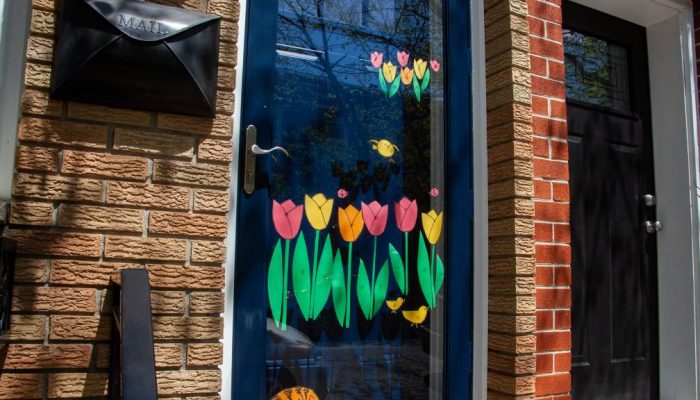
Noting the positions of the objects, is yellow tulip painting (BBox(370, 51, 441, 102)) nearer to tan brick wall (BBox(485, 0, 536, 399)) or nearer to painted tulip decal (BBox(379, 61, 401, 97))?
painted tulip decal (BBox(379, 61, 401, 97))

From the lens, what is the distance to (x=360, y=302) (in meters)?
2.25

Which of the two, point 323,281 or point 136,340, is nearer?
point 136,340

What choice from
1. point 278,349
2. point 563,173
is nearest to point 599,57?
point 563,173

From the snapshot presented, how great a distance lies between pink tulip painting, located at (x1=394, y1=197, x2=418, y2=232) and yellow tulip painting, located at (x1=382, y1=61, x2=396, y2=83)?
21.3 inches

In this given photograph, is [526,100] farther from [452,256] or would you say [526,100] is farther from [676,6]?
[676,6]

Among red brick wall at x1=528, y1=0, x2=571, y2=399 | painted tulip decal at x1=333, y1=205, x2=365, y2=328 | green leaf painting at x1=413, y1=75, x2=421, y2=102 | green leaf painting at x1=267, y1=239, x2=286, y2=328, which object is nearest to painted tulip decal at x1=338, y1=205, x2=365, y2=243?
painted tulip decal at x1=333, y1=205, x2=365, y2=328

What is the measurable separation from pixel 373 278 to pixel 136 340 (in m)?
1.20

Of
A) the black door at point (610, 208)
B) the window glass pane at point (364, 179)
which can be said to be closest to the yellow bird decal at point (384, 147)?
the window glass pane at point (364, 179)

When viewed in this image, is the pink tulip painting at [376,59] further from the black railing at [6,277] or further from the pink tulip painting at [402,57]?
the black railing at [6,277]

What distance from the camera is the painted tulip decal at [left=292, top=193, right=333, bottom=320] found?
2.14 m

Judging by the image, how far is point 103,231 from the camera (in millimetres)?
1723

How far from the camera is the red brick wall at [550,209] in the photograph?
96.9 inches

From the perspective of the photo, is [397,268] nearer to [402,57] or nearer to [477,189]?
[477,189]

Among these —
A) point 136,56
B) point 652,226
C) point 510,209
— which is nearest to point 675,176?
point 652,226
